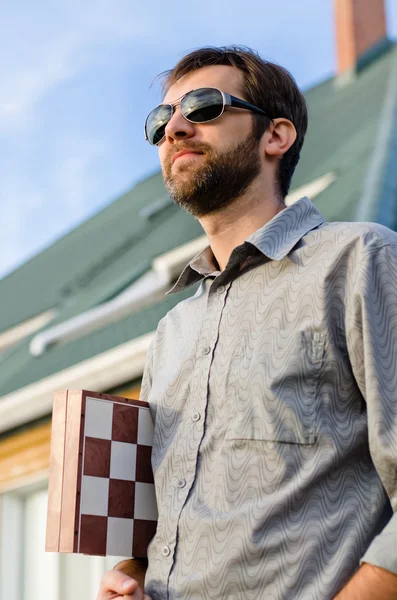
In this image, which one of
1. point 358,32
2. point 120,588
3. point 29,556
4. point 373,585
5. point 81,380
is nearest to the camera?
point 373,585

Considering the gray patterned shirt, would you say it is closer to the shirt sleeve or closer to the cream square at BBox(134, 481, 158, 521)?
the shirt sleeve

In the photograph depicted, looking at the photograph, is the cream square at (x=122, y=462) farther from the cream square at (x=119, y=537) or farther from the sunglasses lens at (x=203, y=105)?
the sunglasses lens at (x=203, y=105)

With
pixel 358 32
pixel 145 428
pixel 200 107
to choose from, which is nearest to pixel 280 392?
pixel 145 428

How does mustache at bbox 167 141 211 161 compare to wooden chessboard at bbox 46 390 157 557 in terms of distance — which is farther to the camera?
mustache at bbox 167 141 211 161

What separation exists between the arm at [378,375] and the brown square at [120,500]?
60 centimetres

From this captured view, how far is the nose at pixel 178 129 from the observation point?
7.66 feet

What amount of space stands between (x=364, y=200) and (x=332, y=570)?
415 centimetres

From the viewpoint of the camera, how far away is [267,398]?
197 centimetres

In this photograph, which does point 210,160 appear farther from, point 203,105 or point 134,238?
point 134,238

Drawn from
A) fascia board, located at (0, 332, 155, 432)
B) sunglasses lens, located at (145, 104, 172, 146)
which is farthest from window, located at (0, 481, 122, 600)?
sunglasses lens, located at (145, 104, 172, 146)

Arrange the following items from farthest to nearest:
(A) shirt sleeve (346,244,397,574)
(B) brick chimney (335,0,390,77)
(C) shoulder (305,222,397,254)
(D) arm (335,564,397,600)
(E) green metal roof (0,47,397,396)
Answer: (B) brick chimney (335,0,390,77), (E) green metal roof (0,47,397,396), (C) shoulder (305,222,397,254), (A) shirt sleeve (346,244,397,574), (D) arm (335,564,397,600)

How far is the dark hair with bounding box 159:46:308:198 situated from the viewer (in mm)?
2449

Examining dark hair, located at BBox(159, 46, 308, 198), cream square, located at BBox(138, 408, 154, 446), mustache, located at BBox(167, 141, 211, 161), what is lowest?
cream square, located at BBox(138, 408, 154, 446)

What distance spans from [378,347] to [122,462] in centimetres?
66
